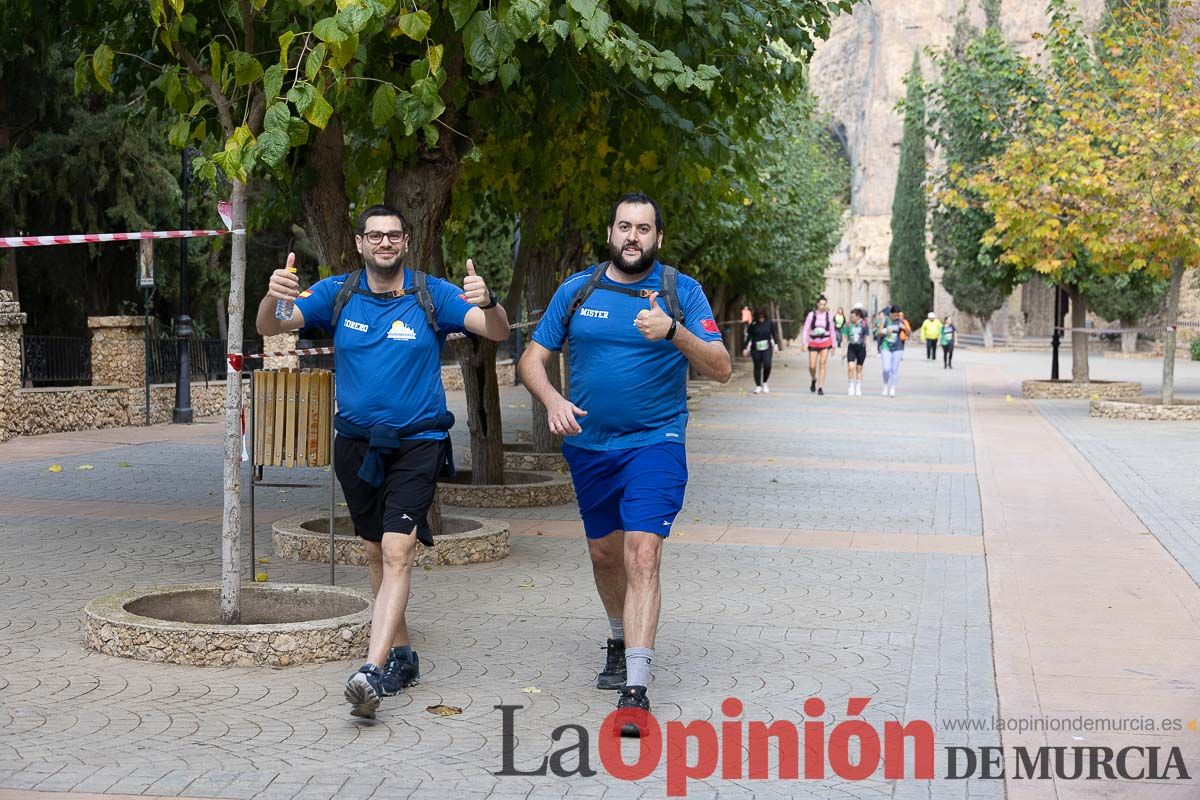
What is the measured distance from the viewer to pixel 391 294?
6.27m

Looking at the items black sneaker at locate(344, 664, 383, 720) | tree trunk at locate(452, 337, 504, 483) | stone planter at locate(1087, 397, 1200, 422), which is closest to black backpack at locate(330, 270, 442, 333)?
black sneaker at locate(344, 664, 383, 720)

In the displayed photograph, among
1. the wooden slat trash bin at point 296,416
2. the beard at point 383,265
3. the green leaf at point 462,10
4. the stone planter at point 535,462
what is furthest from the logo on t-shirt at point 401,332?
the stone planter at point 535,462

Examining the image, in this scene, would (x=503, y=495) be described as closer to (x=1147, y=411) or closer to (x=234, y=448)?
(x=234, y=448)

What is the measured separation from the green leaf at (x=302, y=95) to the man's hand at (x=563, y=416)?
1592 mm

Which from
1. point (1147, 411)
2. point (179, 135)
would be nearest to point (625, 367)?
point (179, 135)

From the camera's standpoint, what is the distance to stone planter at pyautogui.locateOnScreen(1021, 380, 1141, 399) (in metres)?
30.3

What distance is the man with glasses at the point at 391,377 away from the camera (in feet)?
20.1

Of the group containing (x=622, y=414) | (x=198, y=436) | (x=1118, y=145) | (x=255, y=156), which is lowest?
(x=198, y=436)

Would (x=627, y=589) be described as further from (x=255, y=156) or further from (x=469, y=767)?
(x=255, y=156)

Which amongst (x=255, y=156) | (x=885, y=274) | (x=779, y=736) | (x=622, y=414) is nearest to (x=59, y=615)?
(x=255, y=156)

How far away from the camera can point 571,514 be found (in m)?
12.3

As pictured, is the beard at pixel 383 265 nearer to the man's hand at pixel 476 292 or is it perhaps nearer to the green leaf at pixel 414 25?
the man's hand at pixel 476 292

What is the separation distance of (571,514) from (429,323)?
6.18m

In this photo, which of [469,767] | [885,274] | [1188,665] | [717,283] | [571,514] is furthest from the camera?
[885,274]
